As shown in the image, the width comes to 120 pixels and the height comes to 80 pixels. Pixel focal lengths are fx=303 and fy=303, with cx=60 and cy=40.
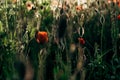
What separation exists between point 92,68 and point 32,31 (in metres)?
0.49

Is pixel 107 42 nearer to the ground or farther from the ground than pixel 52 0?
nearer to the ground

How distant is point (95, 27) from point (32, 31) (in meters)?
0.60

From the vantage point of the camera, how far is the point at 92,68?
1635mm

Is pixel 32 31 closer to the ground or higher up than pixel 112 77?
higher up

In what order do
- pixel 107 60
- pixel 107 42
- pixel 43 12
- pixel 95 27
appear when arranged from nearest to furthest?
pixel 107 60, pixel 107 42, pixel 95 27, pixel 43 12

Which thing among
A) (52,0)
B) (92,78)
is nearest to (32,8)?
(52,0)

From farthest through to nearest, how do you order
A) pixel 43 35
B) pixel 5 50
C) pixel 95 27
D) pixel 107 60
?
1. pixel 95 27
2. pixel 107 60
3. pixel 5 50
4. pixel 43 35

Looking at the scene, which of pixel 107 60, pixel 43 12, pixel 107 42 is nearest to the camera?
pixel 107 60

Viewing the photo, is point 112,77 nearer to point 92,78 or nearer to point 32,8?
point 92,78

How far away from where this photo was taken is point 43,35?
4.73 ft

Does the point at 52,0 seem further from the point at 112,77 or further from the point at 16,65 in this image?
the point at 16,65

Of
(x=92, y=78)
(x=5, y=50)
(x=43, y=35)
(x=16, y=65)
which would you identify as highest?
(x=16, y=65)

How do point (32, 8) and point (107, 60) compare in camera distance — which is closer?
point (107, 60)

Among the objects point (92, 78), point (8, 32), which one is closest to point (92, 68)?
point (92, 78)
